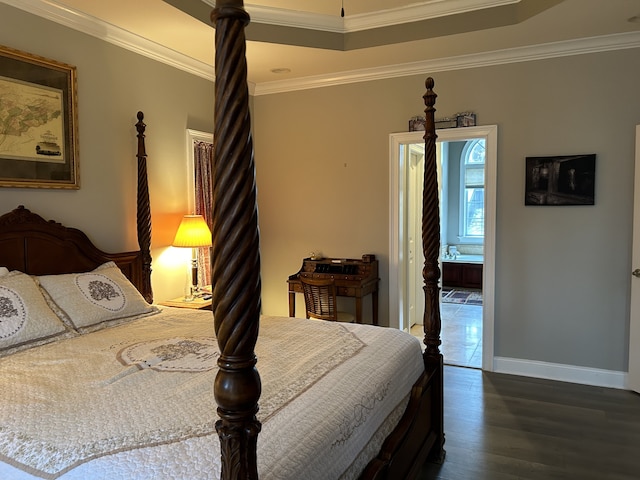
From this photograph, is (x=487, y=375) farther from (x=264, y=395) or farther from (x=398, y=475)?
(x=264, y=395)

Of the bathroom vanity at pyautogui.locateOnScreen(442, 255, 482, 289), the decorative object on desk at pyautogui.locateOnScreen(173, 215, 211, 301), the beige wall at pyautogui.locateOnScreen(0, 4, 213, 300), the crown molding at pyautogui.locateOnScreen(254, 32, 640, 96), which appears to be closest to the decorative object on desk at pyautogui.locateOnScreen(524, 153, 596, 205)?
the crown molding at pyautogui.locateOnScreen(254, 32, 640, 96)

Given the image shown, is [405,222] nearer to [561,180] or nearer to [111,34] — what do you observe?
[561,180]

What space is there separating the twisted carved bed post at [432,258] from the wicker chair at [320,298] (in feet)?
5.01

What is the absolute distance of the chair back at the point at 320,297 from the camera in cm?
432

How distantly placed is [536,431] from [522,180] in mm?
2030

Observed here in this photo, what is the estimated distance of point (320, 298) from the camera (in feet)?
14.3

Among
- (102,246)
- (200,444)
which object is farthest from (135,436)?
(102,246)

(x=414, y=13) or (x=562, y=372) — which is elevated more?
(x=414, y=13)

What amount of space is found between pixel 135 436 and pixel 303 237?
3.66 m

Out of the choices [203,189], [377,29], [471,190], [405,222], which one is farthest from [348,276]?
[471,190]

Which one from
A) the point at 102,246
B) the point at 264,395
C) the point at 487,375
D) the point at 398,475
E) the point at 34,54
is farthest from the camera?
the point at 487,375

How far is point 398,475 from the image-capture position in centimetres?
214

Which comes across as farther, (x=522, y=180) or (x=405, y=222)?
(x=405, y=222)

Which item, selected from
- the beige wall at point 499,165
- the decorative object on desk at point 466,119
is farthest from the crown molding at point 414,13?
the decorative object on desk at point 466,119
